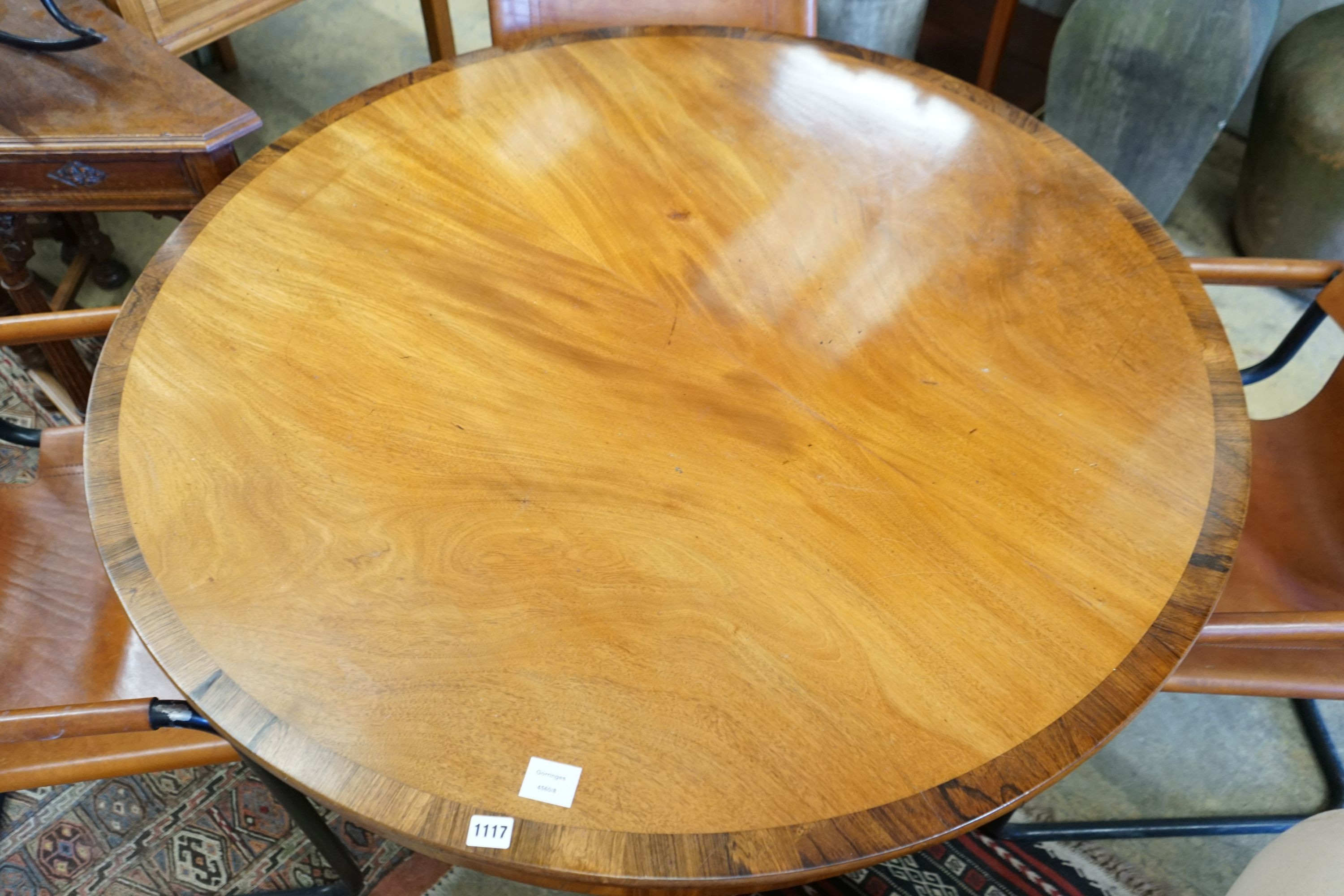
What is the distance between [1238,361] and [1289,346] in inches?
32.1

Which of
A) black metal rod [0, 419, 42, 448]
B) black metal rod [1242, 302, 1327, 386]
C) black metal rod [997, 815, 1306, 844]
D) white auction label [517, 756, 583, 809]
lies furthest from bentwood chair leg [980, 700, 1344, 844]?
black metal rod [0, 419, 42, 448]

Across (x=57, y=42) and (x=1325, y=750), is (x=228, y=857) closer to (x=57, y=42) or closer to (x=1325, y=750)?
(x=57, y=42)

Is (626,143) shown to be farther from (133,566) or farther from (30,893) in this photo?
(30,893)

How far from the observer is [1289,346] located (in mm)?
1277

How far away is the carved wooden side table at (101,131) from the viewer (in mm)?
1302

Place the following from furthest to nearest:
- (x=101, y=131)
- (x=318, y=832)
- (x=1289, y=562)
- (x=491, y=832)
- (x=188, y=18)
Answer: (x=188, y=18)
(x=101, y=131)
(x=1289, y=562)
(x=318, y=832)
(x=491, y=832)

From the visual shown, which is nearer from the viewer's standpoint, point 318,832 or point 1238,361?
point 318,832

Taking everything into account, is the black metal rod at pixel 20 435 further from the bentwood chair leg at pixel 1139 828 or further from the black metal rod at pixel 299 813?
the bentwood chair leg at pixel 1139 828

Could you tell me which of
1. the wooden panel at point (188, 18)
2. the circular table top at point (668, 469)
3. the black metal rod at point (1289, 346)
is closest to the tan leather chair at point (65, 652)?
the circular table top at point (668, 469)

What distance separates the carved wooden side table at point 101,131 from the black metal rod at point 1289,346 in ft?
4.53

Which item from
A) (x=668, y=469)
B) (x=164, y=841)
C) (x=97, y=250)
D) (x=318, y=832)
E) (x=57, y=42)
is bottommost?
(x=164, y=841)

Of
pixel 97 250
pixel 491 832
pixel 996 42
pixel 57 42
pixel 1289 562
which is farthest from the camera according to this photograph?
pixel 996 42

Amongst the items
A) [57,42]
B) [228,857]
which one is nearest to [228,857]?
[228,857]

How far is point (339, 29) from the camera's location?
2693 millimetres
